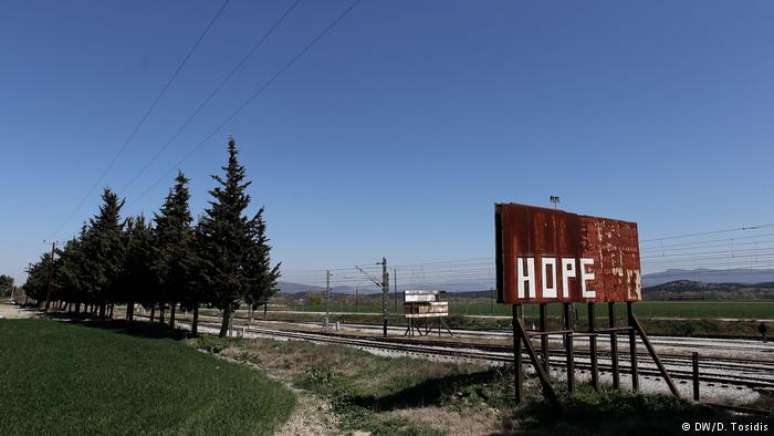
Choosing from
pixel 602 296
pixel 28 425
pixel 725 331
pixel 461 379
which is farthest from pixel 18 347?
pixel 725 331

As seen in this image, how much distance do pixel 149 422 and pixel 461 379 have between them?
377 inches

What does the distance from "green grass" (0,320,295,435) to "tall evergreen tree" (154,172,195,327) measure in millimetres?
13289

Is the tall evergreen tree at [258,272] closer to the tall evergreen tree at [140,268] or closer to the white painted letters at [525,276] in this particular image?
the tall evergreen tree at [140,268]

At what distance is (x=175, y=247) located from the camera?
42.1 m

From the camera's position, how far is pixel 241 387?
59.1 feet

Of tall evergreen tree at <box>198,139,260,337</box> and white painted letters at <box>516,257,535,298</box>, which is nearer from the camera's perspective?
white painted letters at <box>516,257,535,298</box>

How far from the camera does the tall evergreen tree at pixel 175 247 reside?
40.2m

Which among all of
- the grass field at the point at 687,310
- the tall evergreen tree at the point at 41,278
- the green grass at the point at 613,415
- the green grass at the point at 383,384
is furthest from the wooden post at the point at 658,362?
the tall evergreen tree at the point at 41,278

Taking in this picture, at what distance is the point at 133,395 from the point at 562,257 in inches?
538

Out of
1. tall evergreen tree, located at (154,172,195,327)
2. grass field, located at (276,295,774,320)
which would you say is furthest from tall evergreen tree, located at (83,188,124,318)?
grass field, located at (276,295,774,320)

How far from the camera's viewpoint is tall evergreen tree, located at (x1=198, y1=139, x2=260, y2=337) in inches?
1500

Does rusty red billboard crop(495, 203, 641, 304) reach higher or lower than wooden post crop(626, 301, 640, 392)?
higher

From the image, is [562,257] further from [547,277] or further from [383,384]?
[383,384]

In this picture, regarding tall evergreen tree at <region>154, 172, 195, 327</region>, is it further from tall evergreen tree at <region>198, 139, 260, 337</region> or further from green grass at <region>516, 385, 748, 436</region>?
green grass at <region>516, 385, 748, 436</region>
